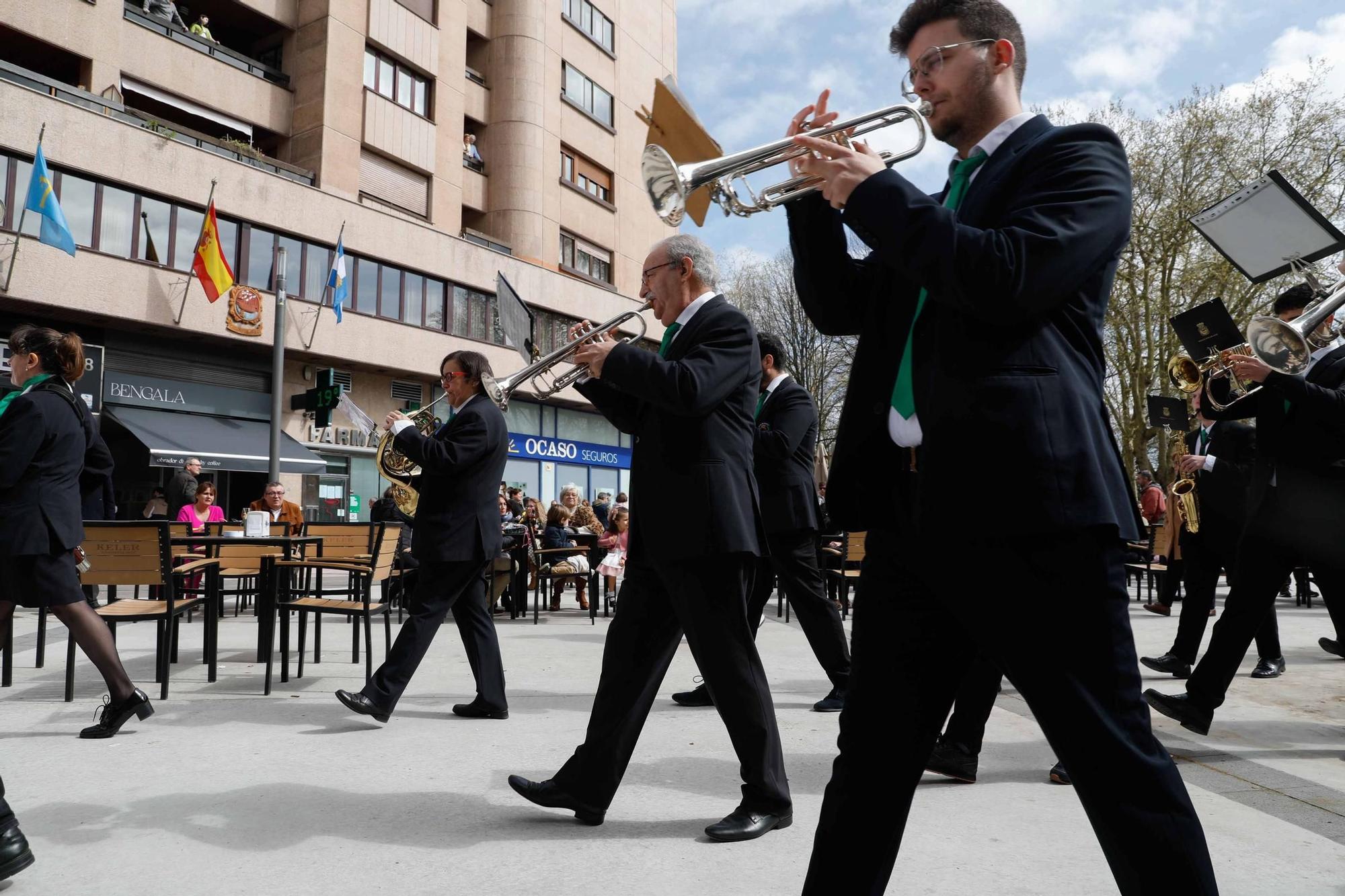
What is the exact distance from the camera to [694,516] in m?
3.39

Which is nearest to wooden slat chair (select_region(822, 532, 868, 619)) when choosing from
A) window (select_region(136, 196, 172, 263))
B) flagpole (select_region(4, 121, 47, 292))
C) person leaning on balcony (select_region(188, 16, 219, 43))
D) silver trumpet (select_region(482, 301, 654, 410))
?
silver trumpet (select_region(482, 301, 654, 410))

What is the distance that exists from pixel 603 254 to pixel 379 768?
104ft

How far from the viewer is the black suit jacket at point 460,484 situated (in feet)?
17.3

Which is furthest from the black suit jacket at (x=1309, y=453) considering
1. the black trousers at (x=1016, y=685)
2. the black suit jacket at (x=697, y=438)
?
the black trousers at (x=1016, y=685)

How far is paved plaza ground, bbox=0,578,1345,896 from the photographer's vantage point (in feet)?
9.46

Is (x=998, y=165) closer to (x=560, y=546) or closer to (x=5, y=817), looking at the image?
(x=5, y=817)

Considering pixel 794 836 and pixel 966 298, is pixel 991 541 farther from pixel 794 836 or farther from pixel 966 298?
pixel 794 836

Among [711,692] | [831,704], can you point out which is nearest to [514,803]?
[711,692]

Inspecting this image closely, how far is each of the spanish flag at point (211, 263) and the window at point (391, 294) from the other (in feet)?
18.6

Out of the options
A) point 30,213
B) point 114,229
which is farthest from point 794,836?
point 114,229

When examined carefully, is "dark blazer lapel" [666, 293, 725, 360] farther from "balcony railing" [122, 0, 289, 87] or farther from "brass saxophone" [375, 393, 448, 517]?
"balcony railing" [122, 0, 289, 87]

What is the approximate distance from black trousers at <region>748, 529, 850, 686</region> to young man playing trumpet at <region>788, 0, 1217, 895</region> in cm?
354

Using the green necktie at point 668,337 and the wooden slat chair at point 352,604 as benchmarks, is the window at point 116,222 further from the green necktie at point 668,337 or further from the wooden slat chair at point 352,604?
the green necktie at point 668,337

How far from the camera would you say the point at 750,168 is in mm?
2551
